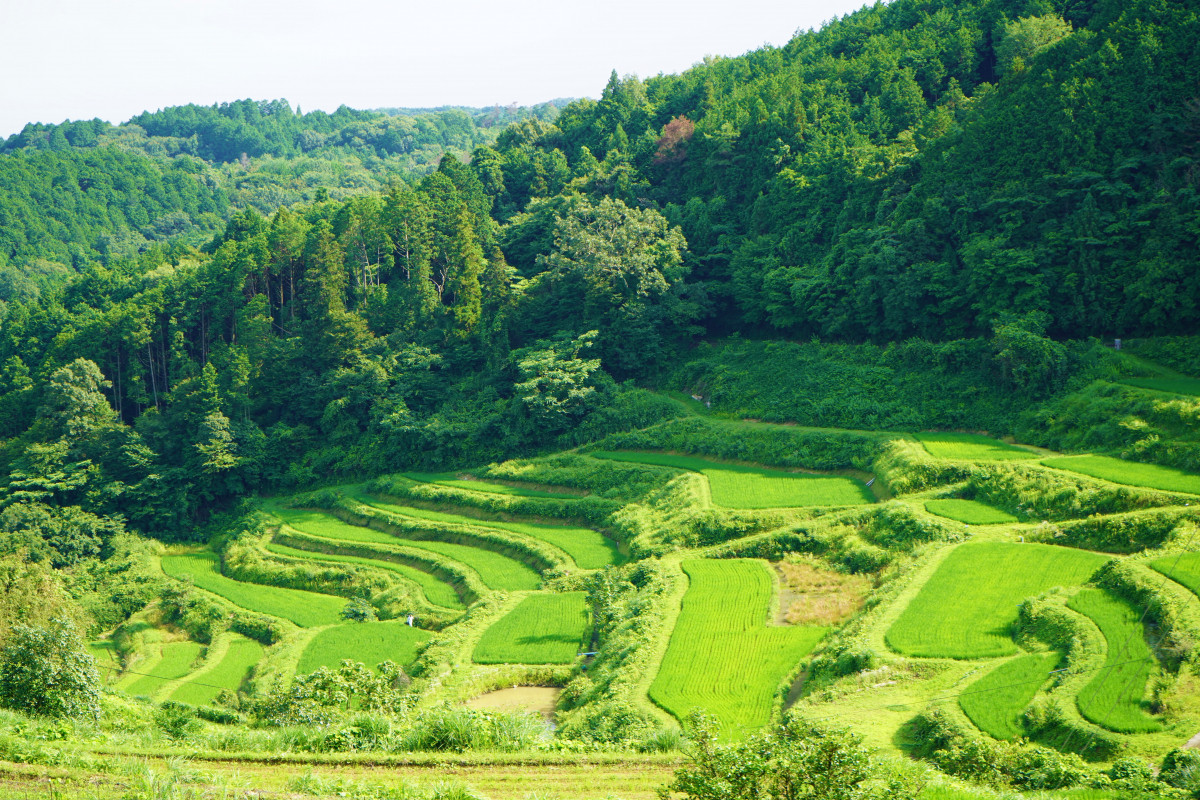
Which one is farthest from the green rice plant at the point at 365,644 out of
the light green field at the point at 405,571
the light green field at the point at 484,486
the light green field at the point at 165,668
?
the light green field at the point at 484,486

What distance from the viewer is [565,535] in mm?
35375

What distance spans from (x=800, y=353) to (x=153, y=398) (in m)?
36.6

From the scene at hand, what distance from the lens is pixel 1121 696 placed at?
1595cm

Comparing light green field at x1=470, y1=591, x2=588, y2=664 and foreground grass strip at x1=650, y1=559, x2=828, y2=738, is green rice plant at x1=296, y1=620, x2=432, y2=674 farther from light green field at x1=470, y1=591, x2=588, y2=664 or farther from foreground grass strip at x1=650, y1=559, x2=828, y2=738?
foreground grass strip at x1=650, y1=559, x2=828, y2=738

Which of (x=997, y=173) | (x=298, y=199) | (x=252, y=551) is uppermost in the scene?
(x=298, y=199)

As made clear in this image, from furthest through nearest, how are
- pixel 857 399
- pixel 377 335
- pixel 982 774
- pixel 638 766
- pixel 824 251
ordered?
pixel 377 335 → pixel 824 251 → pixel 857 399 → pixel 638 766 → pixel 982 774

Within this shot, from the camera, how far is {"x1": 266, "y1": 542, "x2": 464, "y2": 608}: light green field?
32.9 metres

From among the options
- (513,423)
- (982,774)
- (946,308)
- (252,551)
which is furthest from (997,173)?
(252,551)

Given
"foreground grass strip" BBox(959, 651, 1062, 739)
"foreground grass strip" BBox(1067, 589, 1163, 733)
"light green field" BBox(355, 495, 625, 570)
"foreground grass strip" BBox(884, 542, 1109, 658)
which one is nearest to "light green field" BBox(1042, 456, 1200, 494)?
"foreground grass strip" BBox(884, 542, 1109, 658)

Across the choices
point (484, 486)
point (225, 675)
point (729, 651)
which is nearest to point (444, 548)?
point (484, 486)

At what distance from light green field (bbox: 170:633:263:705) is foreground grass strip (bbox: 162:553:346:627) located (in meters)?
1.72

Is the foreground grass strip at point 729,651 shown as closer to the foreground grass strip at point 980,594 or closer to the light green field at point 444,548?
the foreground grass strip at point 980,594

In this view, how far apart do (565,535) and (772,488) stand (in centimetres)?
805

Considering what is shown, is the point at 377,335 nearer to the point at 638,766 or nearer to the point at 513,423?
the point at 513,423
